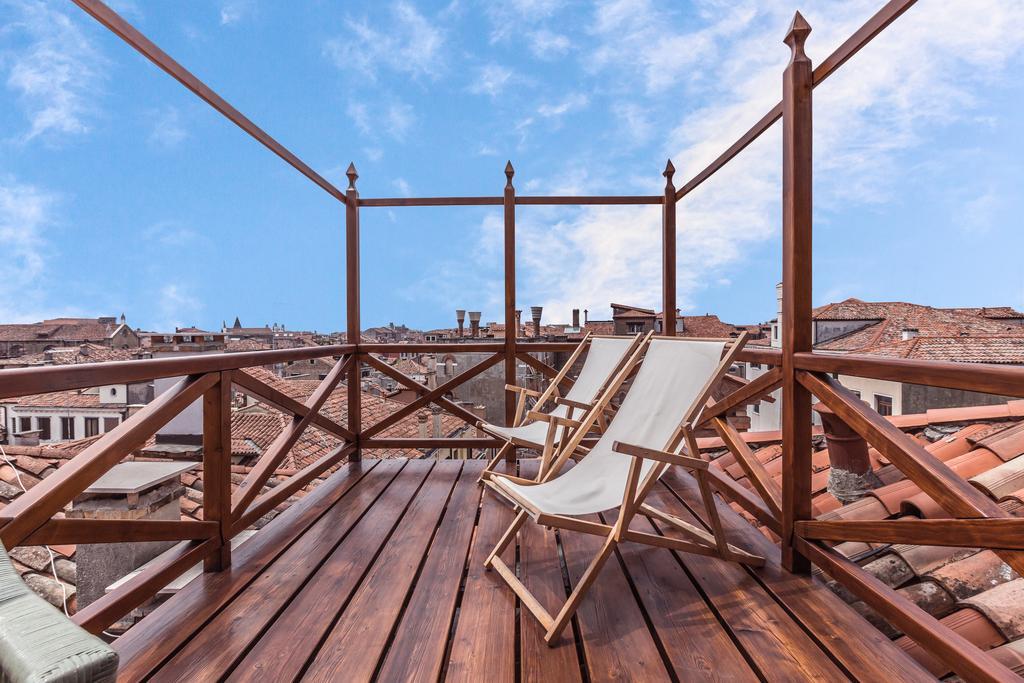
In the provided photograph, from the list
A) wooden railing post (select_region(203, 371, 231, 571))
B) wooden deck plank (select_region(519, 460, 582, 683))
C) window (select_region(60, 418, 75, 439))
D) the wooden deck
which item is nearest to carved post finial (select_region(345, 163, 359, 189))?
wooden railing post (select_region(203, 371, 231, 571))

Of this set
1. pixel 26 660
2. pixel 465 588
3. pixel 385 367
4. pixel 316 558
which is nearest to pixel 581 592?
pixel 465 588

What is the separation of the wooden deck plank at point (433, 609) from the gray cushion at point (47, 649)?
1.11 metres

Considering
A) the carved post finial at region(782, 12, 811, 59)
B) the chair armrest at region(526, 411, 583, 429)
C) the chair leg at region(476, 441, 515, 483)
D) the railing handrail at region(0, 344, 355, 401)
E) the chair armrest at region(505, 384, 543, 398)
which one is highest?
the carved post finial at region(782, 12, 811, 59)

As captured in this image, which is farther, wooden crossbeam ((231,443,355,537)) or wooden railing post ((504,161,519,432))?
wooden railing post ((504,161,519,432))

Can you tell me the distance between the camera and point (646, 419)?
7.36 feet

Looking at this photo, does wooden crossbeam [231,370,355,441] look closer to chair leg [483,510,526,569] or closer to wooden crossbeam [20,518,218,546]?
wooden crossbeam [20,518,218,546]

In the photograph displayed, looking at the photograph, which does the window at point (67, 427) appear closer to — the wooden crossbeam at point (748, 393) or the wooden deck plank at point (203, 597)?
the wooden deck plank at point (203, 597)

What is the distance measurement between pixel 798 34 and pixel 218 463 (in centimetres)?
284

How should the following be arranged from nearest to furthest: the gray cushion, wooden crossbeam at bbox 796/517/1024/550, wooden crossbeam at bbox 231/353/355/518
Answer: the gray cushion, wooden crossbeam at bbox 796/517/1024/550, wooden crossbeam at bbox 231/353/355/518

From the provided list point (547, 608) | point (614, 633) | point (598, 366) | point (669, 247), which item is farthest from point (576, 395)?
point (614, 633)

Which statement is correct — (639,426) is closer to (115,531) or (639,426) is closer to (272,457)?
(272,457)

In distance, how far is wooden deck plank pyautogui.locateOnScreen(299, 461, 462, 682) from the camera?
1.43 m

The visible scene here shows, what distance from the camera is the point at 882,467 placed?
8.27 ft

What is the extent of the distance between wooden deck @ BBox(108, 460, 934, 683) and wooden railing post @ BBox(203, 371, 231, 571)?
3.8 inches
